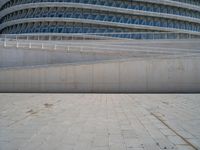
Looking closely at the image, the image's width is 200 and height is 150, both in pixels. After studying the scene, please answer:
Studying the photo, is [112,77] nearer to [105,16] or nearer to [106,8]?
[106,8]

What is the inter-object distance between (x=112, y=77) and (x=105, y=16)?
33206 mm

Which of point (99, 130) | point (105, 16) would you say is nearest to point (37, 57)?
point (99, 130)

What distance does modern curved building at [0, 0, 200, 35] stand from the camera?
49.1 metres

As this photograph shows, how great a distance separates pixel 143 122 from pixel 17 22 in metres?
51.2

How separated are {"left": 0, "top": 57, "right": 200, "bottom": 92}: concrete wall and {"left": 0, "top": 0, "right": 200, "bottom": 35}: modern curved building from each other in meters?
30.6

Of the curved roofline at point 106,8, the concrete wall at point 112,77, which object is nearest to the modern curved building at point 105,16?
the curved roofline at point 106,8

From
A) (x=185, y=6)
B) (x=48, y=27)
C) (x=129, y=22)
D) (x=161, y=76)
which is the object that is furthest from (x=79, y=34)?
(x=161, y=76)

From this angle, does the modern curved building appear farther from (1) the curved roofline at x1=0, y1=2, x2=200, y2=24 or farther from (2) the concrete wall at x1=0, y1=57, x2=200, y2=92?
(2) the concrete wall at x1=0, y1=57, x2=200, y2=92

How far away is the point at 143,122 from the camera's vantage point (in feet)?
27.7

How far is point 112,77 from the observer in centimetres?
1906

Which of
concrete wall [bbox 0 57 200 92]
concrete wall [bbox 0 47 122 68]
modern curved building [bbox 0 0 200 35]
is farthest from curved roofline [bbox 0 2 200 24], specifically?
concrete wall [bbox 0 57 200 92]

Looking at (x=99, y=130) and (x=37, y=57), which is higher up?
(x=37, y=57)

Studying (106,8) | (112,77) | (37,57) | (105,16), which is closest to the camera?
(112,77)

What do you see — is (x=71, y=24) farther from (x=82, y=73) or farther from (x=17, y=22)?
(x=82, y=73)
